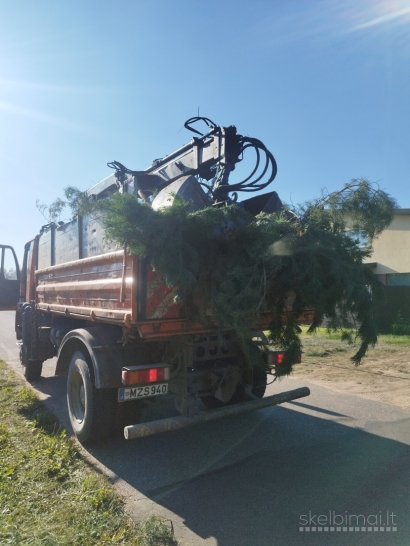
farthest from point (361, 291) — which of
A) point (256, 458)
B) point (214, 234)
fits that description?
Result: point (256, 458)

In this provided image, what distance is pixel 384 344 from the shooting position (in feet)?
39.6

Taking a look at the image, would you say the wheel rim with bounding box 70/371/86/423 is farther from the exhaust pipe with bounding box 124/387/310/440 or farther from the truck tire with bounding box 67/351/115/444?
the exhaust pipe with bounding box 124/387/310/440

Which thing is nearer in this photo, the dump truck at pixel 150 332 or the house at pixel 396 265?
the dump truck at pixel 150 332

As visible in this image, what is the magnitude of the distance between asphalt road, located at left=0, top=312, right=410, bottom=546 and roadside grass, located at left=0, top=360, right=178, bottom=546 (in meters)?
0.20

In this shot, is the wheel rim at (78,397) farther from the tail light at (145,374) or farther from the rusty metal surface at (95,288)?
the tail light at (145,374)

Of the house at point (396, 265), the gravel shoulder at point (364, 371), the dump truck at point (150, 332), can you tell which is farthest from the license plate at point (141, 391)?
the house at point (396, 265)

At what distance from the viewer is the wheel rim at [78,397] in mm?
5031

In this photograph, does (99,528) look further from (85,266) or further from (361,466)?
(85,266)

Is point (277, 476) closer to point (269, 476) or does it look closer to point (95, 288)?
point (269, 476)

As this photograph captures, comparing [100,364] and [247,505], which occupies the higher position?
[100,364]

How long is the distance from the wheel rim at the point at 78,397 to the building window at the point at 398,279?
13.8 metres

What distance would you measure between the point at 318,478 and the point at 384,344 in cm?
897

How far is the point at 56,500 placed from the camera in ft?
11.6

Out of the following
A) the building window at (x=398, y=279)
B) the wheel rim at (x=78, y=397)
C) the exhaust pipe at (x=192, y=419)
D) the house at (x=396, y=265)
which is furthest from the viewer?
the building window at (x=398, y=279)
